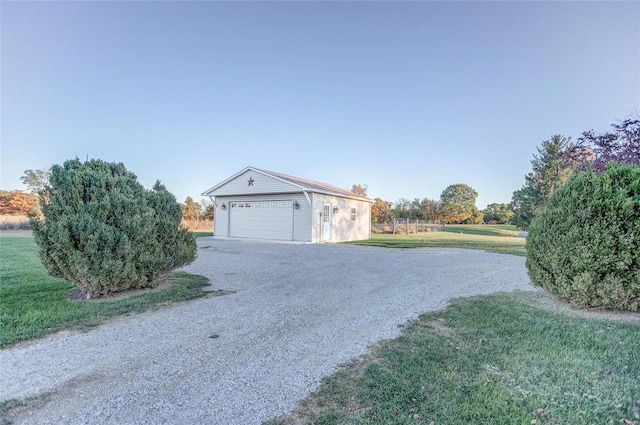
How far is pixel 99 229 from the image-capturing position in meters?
4.48

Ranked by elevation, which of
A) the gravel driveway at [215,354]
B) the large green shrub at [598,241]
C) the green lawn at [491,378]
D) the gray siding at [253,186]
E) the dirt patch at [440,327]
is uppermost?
the gray siding at [253,186]

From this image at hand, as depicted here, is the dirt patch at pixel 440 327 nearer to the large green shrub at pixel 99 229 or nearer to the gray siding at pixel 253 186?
the large green shrub at pixel 99 229

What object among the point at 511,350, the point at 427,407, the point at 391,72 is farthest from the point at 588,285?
the point at 391,72

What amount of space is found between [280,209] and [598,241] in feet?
42.1

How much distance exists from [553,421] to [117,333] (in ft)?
13.3

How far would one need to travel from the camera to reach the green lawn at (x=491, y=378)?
1.95 m

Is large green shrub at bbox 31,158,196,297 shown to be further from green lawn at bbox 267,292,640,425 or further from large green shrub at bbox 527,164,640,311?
large green shrub at bbox 527,164,640,311

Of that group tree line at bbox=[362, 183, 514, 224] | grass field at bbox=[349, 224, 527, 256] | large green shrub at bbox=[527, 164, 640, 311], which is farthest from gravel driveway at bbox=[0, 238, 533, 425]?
tree line at bbox=[362, 183, 514, 224]

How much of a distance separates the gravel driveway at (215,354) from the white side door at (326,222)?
9.22m

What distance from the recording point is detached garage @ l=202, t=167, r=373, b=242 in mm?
14719

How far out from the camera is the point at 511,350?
9.59 feet

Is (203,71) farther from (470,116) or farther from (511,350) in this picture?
(511,350)

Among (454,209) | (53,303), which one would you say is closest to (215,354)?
(53,303)

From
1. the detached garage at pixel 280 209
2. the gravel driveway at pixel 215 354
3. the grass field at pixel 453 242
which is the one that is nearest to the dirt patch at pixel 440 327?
the gravel driveway at pixel 215 354
